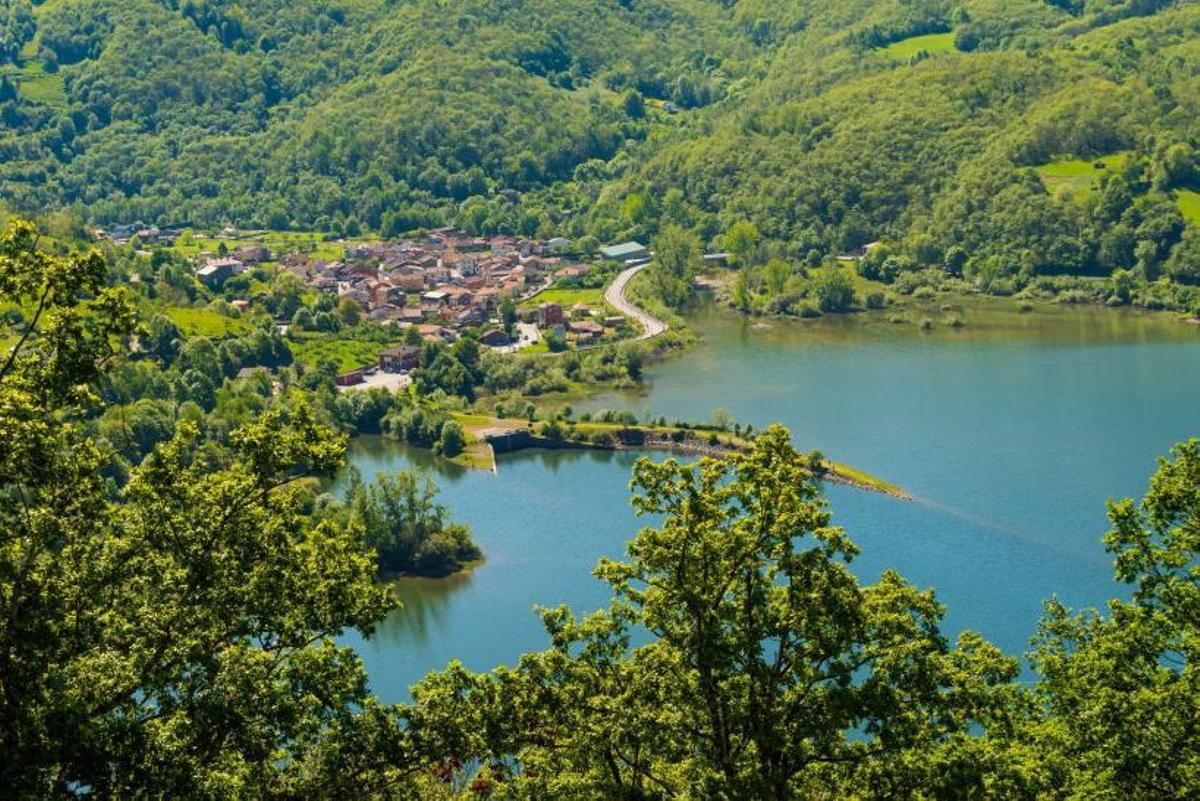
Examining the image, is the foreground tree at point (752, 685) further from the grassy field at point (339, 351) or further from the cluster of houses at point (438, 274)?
the cluster of houses at point (438, 274)

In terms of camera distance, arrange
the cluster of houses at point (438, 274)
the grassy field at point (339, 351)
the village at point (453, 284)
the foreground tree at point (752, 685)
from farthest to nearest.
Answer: the cluster of houses at point (438, 274) → the village at point (453, 284) → the grassy field at point (339, 351) → the foreground tree at point (752, 685)

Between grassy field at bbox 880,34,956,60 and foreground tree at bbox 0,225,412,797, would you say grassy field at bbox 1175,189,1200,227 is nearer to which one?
grassy field at bbox 880,34,956,60

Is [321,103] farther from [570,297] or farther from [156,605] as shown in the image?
[156,605]

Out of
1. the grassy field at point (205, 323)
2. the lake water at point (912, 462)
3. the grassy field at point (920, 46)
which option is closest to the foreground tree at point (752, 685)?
the lake water at point (912, 462)

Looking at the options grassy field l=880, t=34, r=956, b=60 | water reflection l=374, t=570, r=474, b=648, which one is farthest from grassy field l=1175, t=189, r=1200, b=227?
water reflection l=374, t=570, r=474, b=648

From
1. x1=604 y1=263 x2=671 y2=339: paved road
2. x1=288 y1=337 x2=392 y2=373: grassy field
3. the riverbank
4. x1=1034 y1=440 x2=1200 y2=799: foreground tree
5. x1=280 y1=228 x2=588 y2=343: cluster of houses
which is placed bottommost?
the riverbank

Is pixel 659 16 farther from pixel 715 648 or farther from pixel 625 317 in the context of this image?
pixel 715 648
